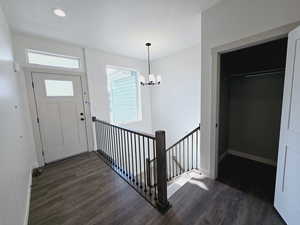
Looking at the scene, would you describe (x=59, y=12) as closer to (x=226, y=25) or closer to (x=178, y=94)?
(x=226, y=25)

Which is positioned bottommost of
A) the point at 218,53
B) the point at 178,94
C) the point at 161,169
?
the point at 161,169

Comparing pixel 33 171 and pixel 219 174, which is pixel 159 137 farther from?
pixel 33 171

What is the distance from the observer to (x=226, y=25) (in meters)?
1.88

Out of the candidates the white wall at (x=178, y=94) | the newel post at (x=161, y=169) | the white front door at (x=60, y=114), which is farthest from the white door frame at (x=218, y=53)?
the white front door at (x=60, y=114)

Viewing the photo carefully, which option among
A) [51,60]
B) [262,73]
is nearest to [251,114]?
[262,73]

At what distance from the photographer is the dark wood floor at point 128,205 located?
1533 mm

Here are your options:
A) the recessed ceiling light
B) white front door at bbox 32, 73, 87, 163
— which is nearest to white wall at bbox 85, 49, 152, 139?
white front door at bbox 32, 73, 87, 163

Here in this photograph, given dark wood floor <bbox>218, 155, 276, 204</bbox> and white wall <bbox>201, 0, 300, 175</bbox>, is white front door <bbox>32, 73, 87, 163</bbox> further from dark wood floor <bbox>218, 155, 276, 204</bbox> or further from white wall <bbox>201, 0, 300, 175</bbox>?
dark wood floor <bbox>218, 155, 276, 204</bbox>

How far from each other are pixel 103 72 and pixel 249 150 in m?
4.15

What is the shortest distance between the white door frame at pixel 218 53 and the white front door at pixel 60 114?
10.1 feet

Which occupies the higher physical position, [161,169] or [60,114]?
[60,114]

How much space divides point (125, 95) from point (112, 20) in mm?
2853

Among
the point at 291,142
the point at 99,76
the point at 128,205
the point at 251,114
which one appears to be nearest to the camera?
the point at 291,142

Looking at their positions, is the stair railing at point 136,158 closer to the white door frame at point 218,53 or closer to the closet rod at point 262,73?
the white door frame at point 218,53
